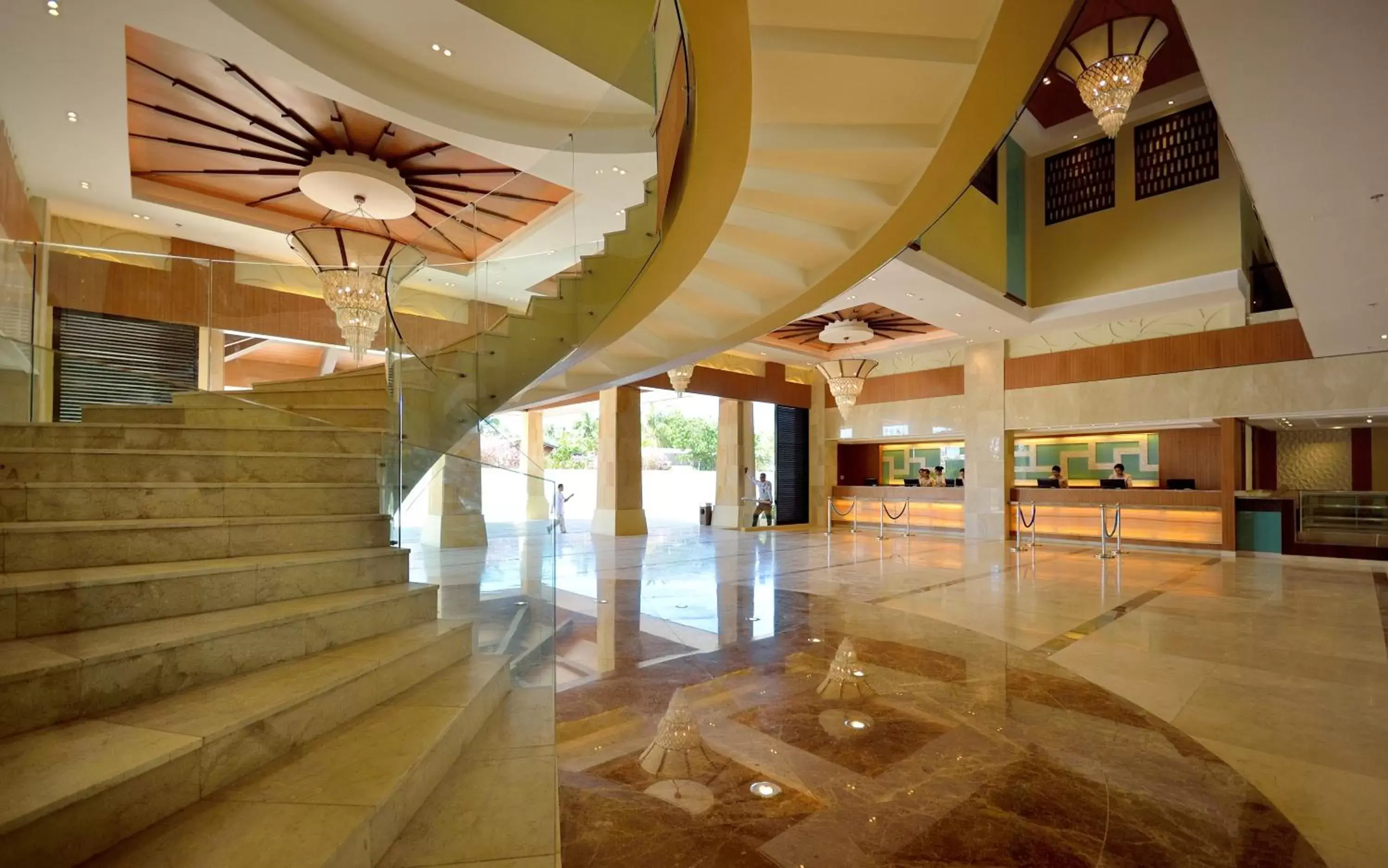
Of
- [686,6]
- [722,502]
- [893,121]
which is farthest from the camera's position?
[722,502]

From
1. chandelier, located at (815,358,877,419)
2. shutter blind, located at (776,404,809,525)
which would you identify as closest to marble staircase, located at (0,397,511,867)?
chandelier, located at (815,358,877,419)

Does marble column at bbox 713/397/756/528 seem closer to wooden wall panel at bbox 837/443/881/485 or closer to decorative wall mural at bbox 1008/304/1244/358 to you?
wooden wall panel at bbox 837/443/881/485

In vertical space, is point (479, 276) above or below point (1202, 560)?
above

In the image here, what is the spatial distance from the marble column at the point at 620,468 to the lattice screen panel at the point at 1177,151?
10.4 metres

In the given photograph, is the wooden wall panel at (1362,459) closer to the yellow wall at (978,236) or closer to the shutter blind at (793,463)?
the yellow wall at (978,236)

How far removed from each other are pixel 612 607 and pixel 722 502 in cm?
1069

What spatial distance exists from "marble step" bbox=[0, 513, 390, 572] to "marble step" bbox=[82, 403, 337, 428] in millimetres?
967

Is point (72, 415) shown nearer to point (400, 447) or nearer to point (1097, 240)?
point (400, 447)

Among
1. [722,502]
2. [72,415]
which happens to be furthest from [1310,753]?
[722,502]

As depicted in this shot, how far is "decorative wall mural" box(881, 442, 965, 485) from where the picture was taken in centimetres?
1594

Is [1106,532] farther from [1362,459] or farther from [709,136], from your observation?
[709,136]

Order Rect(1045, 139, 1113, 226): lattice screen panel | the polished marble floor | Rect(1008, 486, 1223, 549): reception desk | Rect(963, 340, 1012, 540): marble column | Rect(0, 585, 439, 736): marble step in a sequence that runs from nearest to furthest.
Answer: Rect(0, 585, 439, 736): marble step
the polished marble floor
Rect(1008, 486, 1223, 549): reception desk
Rect(1045, 139, 1113, 226): lattice screen panel
Rect(963, 340, 1012, 540): marble column

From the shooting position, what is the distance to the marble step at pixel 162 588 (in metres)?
2.10

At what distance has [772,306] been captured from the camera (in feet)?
26.0
